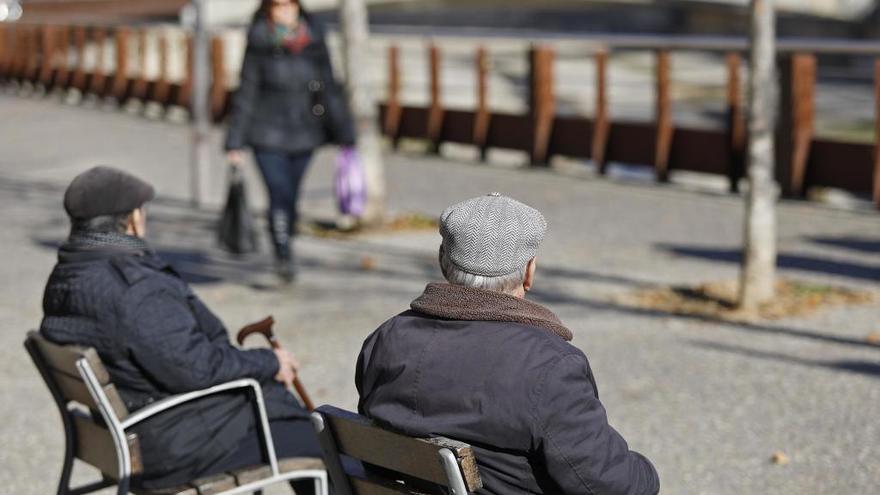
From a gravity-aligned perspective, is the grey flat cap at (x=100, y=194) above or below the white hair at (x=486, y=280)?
below

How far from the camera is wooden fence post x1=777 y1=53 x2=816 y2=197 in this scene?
1416 cm

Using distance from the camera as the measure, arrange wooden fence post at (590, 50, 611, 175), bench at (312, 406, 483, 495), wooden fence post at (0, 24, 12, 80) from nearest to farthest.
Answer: bench at (312, 406, 483, 495) < wooden fence post at (590, 50, 611, 175) < wooden fence post at (0, 24, 12, 80)

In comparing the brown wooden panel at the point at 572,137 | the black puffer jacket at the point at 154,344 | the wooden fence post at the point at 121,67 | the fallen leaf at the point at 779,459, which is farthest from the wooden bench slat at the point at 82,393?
the wooden fence post at the point at 121,67

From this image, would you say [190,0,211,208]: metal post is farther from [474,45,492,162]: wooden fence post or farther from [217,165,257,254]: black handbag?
[217,165,257,254]: black handbag

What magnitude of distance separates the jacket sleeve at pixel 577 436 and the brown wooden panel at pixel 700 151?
38.5 feet

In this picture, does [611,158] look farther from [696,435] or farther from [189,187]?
[696,435]

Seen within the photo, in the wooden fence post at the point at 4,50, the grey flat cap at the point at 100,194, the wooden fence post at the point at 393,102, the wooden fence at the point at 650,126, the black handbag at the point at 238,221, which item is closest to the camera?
the grey flat cap at the point at 100,194

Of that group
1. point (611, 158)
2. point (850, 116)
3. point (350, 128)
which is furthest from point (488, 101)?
point (350, 128)

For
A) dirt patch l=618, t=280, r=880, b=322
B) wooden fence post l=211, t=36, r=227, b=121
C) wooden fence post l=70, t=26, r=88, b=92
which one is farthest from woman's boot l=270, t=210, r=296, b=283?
wooden fence post l=70, t=26, r=88, b=92

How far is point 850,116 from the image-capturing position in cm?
1389

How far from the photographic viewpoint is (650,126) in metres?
16.0

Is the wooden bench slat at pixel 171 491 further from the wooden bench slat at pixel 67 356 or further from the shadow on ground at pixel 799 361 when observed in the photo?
the shadow on ground at pixel 799 361

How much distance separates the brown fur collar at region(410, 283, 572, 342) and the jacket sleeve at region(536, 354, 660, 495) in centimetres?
13

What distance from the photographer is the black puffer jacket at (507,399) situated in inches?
138
